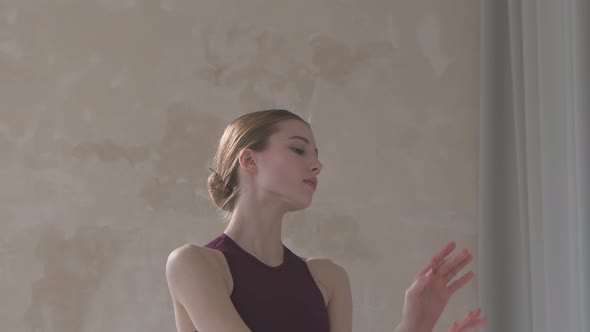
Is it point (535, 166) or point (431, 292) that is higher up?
point (535, 166)

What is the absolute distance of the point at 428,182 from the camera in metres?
2.85

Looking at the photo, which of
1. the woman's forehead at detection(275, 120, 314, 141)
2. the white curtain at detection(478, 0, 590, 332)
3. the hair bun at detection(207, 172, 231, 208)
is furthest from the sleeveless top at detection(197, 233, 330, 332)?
the white curtain at detection(478, 0, 590, 332)

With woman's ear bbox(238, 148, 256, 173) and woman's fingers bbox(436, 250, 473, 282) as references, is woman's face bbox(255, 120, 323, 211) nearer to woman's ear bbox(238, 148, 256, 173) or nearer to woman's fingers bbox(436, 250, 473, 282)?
woman's ear bbox(238, 148, 256, 173)

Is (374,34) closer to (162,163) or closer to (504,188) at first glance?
(504,188)

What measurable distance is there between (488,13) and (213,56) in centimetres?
104

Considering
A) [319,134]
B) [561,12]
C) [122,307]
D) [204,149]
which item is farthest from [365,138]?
[122,307]

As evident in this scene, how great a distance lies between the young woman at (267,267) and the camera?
4.77 feet

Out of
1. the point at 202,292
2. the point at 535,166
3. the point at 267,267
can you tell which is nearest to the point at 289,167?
the point at 267,267

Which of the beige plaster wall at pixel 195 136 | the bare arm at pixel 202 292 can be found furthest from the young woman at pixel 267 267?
the beige plaster wall at pixel 195 136

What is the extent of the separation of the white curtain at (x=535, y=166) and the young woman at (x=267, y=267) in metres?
0.78

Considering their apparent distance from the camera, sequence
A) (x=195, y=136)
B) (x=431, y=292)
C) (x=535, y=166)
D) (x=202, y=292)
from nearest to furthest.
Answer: (x=202, y=292)
(x=431, y=292)
(x=535, y=166)
(x=195, y=136)

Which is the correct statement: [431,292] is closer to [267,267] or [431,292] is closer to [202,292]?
[267,267]

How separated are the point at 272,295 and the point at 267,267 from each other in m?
0.07

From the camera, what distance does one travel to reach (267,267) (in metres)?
1.56
